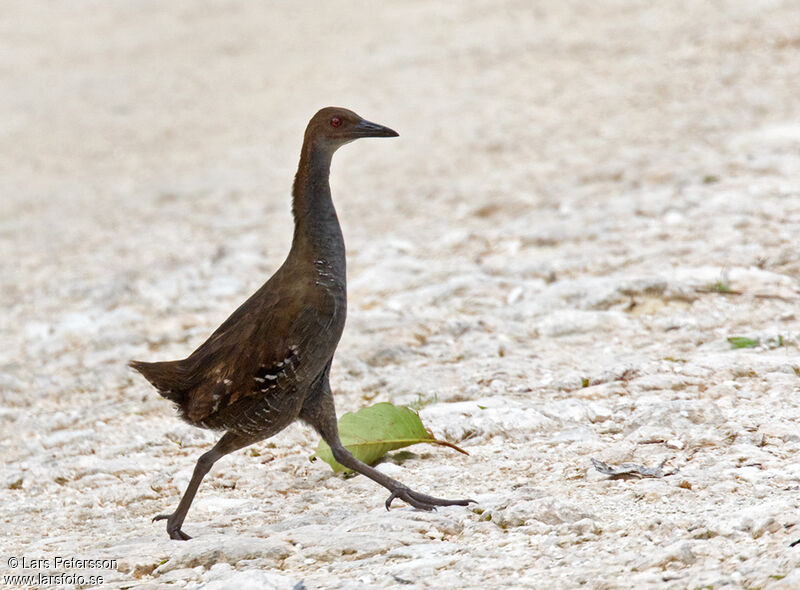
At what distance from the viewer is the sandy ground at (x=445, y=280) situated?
3.44m

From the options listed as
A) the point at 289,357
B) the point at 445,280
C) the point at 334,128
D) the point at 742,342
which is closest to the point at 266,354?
the point at 289,357

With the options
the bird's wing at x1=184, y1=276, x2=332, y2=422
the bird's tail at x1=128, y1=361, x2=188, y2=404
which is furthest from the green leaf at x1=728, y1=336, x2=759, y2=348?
the bird's tail at x1=128, y1=361, x2=188, y2=404

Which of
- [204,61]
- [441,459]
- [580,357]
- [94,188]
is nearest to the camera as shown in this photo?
[441,459]

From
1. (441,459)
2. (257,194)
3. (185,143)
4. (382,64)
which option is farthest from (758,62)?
(441,459)

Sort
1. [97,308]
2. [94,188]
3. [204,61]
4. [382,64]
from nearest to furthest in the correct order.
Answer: [97,308], [94,188], [382,64], [204,61]

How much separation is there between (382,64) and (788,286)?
7.93m

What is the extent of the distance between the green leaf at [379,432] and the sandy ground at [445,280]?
11cm

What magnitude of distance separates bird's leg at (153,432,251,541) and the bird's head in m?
1.23

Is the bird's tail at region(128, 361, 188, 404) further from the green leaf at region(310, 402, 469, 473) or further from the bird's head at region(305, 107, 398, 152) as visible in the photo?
the bird's head at region(305, 107, 398, 152)

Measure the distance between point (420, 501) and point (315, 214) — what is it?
1208mm

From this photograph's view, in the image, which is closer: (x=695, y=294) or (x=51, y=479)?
(x=51, y=479)

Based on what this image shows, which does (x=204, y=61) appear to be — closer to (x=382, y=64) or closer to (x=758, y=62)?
(x=382, y=64)

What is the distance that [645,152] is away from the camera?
902cm

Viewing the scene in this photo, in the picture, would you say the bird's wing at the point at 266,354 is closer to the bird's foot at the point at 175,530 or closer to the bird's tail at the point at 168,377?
the bird's tail at the point at 168,377
